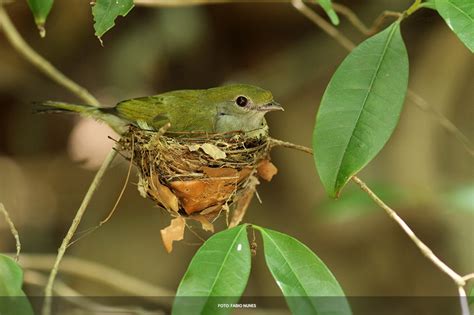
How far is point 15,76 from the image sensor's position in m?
6.11

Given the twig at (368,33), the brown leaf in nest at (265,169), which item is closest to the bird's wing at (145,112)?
the brown leaf in nest at (265,169)

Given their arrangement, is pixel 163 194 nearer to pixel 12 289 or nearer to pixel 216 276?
pixel 216 276

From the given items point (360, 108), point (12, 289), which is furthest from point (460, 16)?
point (12, 289)

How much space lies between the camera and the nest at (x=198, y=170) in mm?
3209

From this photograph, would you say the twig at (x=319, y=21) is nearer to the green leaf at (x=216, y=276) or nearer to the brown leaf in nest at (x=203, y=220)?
the brown leaf in nest at (x=203, y=220)

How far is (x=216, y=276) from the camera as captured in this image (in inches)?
90.7

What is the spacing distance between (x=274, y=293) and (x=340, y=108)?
12.5 feet

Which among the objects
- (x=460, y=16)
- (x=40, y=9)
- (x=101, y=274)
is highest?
(x=460, y=16)

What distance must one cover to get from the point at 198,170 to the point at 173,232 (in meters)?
0.54

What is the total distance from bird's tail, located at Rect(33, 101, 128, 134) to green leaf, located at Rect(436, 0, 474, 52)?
1.87 meters

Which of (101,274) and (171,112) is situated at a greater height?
(171,112)

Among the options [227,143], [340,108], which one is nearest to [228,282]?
[340,108]

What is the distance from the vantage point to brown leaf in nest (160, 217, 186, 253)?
109 inches

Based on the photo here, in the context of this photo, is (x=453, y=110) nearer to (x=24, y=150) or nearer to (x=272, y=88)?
(x=272, y=88)
